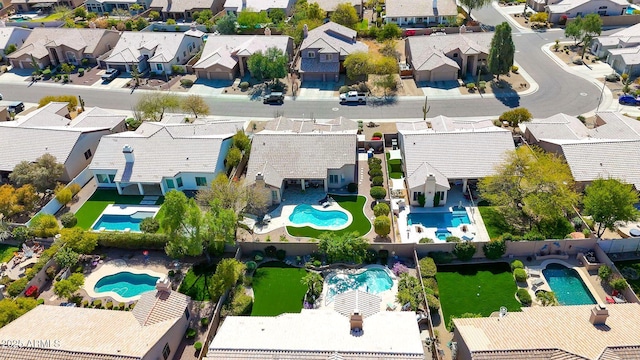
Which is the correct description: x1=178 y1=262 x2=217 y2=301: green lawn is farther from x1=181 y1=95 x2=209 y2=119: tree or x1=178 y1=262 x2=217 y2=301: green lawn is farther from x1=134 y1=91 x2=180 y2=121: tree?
x1=134 y1=91 x2=180 y2=121: tree

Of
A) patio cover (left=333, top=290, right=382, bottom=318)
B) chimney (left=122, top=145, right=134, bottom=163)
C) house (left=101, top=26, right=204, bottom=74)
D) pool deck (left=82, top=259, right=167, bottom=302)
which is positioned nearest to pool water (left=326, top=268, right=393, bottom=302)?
patio cover (left=333, top=290, right=382, bottom=318)

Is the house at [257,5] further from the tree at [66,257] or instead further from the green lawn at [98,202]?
the tree at [66,257]

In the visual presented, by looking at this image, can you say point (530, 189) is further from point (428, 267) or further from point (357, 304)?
point (357, 304)

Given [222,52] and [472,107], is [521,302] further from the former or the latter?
[222,52]

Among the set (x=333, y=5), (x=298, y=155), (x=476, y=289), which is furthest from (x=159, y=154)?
(x=333, y=5)

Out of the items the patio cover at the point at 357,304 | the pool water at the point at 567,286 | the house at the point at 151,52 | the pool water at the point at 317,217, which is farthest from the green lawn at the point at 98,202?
the pool water at the point at 567,286

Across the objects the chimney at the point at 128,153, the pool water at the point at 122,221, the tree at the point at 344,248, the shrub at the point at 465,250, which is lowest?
the pool water at the point at 122,221
